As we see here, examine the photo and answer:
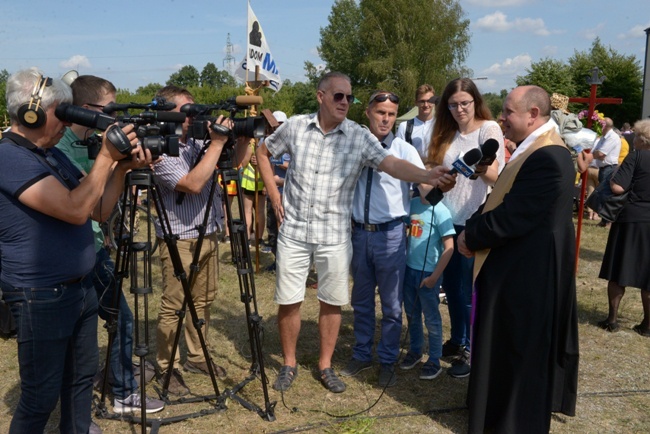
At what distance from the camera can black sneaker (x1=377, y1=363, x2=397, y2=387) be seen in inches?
173

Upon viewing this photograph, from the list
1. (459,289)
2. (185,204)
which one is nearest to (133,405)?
(185,204)

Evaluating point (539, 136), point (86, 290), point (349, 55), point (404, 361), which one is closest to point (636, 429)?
point (404, 361)

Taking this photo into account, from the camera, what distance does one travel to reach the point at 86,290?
2916mm

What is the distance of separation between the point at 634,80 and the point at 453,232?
132 feet

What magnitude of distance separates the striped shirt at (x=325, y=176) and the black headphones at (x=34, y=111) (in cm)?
194

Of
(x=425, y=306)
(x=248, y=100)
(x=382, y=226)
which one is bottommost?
(x=425, y=306)

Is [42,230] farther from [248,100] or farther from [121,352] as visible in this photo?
[121,352]

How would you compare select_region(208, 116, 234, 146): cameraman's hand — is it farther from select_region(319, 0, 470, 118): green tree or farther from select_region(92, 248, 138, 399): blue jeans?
select_region(319, 0, 470, 118): green tree

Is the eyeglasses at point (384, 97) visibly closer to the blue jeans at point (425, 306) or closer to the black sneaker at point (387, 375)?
the blue jeans at point (425, 306)

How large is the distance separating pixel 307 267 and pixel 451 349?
1639 millimetres

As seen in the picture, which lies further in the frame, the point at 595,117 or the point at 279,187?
the point at 595,117

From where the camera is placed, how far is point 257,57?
7602 millimetres

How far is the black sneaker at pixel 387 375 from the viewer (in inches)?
173

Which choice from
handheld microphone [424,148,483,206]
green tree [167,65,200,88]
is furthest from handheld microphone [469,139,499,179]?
green tree [167,65,200,88]
